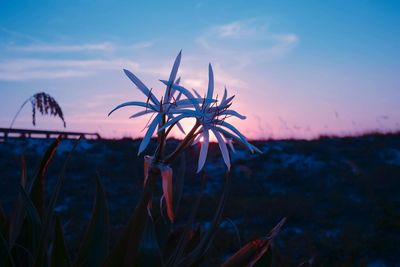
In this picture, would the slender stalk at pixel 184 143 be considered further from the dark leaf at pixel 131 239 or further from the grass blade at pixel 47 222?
the grass blade at pixel 47 222

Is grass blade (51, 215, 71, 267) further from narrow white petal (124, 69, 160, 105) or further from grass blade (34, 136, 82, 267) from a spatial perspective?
narrow white petal (124, 69, 160, 105)

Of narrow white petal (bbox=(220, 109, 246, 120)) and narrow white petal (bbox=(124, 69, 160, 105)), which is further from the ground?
narrow white petal (bbox=(124, 69, 160, 105))

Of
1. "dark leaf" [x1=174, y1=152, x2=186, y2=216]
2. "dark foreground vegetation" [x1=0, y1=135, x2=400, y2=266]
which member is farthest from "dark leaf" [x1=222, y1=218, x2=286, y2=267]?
"dark foreground vegetation" [x1=0, y1=135, x2=400, y2=266]

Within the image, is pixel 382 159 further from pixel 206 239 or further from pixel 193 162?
pixel 206 239

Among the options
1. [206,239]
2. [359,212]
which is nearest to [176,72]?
[206,239]

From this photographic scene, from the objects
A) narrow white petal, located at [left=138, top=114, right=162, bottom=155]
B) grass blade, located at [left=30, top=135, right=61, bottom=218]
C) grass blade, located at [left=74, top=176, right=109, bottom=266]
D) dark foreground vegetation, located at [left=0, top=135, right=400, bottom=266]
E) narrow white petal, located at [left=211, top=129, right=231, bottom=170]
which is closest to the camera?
narrow white petal, located at [left=138, top=114, right=162, bottom=155]

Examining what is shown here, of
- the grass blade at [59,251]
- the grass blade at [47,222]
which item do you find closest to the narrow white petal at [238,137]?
the grass blade at [47,222]
